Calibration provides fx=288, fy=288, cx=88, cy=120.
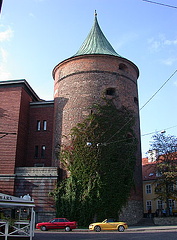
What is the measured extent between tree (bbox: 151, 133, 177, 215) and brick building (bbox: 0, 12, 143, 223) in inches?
80.5

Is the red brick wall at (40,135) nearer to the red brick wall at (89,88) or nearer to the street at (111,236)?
the red brick wall at (89,88)

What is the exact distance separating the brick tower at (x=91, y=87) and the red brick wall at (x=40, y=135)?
6.40 feet

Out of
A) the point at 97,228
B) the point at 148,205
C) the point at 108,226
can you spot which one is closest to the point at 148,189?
the point at 148,205

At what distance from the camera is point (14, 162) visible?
2598cm

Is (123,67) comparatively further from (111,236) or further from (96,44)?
(111,236)

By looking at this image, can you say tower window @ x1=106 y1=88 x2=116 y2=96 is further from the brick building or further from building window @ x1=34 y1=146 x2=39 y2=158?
building window @ x1=34 y1=146 x2=39 y2=158

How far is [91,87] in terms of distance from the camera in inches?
1062

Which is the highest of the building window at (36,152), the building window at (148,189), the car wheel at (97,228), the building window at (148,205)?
the building window at (36,152)

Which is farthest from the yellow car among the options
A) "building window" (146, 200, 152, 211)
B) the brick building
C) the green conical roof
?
"building window" (146, 200, 152, 211)

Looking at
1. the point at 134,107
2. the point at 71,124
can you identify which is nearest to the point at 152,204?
the point at 134,107

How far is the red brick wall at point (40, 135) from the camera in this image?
28938 mm

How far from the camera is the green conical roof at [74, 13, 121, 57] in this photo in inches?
1158

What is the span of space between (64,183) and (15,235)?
11357mm

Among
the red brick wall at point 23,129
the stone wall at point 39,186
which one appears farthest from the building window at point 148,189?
the red brick wall at point 23,129
